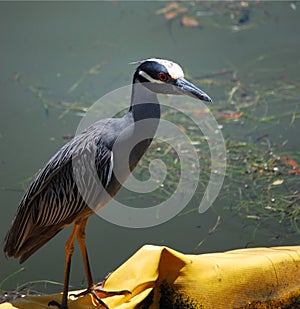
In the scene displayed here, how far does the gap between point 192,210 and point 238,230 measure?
1.05 feet

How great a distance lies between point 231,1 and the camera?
6359 mm

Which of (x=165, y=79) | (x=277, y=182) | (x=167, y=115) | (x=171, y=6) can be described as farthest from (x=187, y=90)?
(x=171, y=6)

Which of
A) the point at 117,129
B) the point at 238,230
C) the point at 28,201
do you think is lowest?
the point at 238,230

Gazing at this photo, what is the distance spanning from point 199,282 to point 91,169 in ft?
2.00

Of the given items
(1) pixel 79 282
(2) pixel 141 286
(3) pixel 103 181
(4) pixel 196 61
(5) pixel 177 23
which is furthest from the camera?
(5) pixel 177 23

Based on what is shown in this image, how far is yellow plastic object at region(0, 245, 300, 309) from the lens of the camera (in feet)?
8.25

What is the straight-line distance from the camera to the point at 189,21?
6.06 m

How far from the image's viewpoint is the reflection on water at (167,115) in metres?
3.69

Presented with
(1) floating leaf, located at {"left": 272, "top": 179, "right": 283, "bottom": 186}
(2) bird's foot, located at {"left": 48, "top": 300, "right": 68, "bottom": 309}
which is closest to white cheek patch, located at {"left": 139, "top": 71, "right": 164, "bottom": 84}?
(2) bird's foot, located at {"left": 48, "top": 300, "right": 68, "bottom": 309}

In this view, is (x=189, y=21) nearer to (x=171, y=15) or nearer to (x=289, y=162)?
(x=171, y=15)

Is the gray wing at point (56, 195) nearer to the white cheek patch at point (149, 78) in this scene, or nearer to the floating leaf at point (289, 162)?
the white cheek patch at point (149, 78)

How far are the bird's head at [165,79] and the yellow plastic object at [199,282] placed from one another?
0.61 metres

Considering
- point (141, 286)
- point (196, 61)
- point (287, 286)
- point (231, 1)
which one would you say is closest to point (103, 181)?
point (141, 286)

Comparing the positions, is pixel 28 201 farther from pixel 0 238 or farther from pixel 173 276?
pixel 0 238
